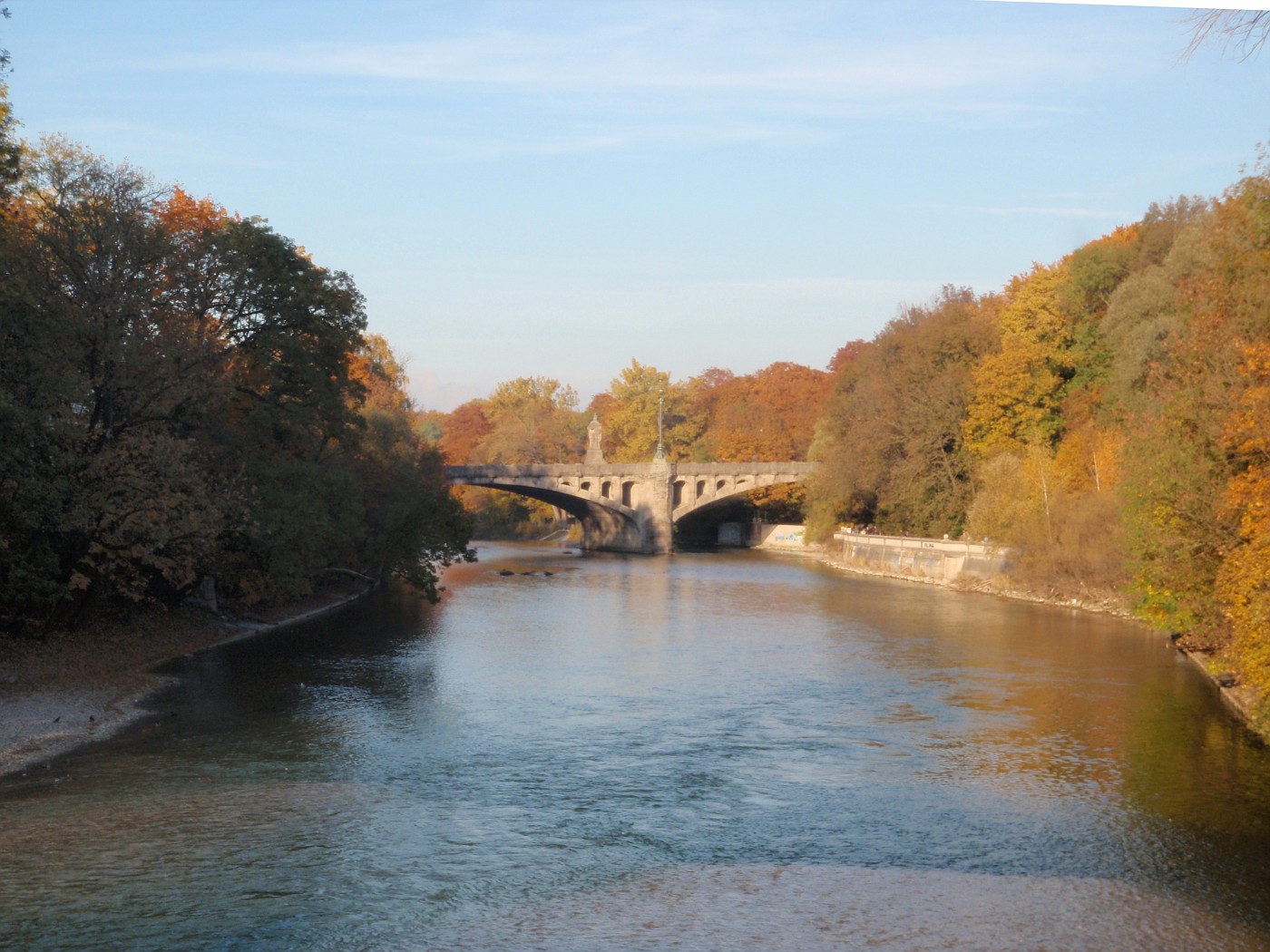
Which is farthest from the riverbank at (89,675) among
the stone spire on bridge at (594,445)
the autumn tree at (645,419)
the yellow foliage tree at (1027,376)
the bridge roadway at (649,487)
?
the autumn tree at (645,419)

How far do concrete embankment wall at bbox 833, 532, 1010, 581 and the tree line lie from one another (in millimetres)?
23214

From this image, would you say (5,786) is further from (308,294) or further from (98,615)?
(308,294)

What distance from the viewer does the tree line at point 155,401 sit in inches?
877

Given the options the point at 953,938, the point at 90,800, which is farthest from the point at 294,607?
the point at 953,938

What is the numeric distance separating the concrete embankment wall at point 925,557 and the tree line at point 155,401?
23214mm

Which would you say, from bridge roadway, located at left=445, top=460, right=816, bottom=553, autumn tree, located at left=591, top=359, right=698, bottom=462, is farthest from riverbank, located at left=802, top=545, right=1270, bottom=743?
autumn tree, located at left=591, top=359, right=698, bottom=462

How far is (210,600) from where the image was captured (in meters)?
32.6

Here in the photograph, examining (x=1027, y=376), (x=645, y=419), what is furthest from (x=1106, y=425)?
(x=645, y=419)

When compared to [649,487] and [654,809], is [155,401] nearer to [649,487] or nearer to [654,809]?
[654,809]

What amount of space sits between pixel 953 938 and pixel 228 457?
22778 mm

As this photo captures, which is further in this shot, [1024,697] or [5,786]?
[1024,697]

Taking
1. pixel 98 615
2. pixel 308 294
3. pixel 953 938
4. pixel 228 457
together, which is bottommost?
pixel 953 938

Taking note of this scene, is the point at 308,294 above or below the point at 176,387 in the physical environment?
above

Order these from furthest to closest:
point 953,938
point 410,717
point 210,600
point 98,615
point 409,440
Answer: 1. point 409,440
2. point 210,600
3. point 98,615
4. point 410,717
5. point 953,938
